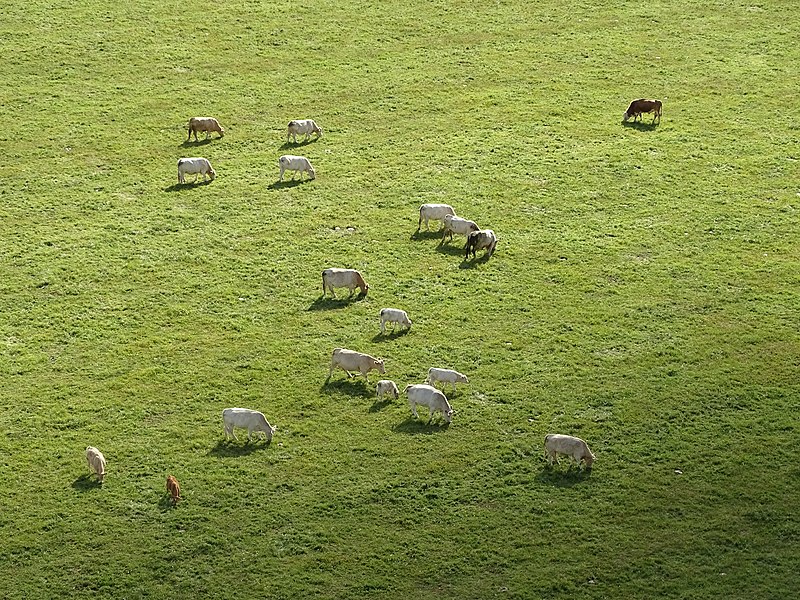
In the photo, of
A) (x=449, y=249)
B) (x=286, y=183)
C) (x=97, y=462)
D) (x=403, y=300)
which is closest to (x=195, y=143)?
(x=286, y=183)

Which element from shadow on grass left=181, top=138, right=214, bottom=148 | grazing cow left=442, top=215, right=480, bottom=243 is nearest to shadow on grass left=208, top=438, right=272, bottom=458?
grazing cow left=442, top=215, right=480, bottom=243

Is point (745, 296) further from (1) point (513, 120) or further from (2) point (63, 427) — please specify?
(2) point (63, 427)

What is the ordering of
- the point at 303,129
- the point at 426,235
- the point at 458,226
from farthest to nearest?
the point at 303,129 < the point at 426,235 < the point at 458,226

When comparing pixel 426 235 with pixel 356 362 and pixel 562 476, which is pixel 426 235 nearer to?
pixel 356 362

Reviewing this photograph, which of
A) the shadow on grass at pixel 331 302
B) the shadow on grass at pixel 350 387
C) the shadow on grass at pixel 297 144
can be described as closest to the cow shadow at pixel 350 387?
the shadow on grass at pixel 350 387

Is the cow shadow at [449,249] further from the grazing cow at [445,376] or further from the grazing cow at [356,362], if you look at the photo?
the grazing cow at [445,376]

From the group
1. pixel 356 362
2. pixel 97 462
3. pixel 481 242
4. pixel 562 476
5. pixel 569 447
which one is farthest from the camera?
pixel 481 242
